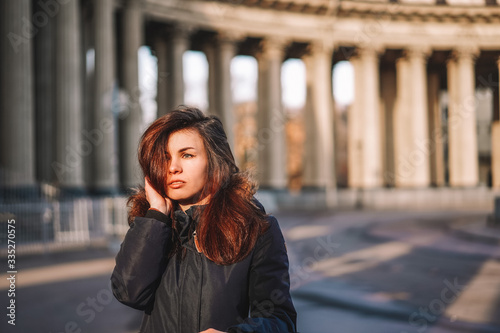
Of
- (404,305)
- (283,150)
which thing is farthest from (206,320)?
(283,150)

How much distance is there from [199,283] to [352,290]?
10.3m

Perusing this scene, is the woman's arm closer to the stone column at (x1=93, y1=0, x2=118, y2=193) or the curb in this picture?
the curb

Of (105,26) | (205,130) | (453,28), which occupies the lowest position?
(205,130)

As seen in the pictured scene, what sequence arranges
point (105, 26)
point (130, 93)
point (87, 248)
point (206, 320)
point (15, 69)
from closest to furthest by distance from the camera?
point (206, 320) → point (87, 248) → point (15, 69) → point (105, 26) → point (130, 93)

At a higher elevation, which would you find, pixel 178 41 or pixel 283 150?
pixel 178 41

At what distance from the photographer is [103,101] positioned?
108 ft

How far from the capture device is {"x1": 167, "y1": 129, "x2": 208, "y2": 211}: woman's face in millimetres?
3346

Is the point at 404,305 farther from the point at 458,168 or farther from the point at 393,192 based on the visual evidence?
the point at 458,168

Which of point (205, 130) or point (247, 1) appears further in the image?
point (247, 1)

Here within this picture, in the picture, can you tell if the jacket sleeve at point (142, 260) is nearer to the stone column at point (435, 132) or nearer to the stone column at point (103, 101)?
the stone column at point (103, 101)

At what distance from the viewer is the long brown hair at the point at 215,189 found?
3.14 metres

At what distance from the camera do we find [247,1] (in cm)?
4656

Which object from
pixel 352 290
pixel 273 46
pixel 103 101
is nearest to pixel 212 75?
pixel 273 46

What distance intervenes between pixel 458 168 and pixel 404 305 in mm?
46543
